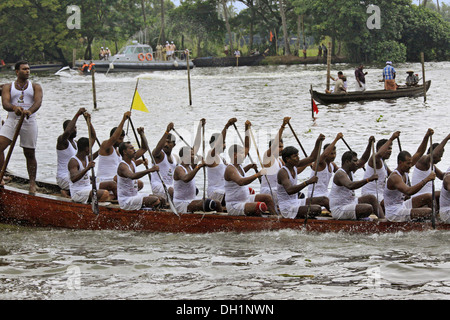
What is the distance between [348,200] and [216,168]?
2.18m

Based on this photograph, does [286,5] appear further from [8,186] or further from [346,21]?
[8,186]

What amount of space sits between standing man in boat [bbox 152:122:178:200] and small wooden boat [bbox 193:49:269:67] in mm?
42072

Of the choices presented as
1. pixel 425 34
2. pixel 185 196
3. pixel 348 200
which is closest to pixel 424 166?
pixel 348 200

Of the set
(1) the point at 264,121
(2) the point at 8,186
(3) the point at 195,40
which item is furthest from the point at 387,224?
(3) the point at 195,40

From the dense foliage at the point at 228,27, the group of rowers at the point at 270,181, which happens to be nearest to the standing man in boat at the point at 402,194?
the group of rowers at the point at 270,181

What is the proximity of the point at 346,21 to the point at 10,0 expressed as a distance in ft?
84.4

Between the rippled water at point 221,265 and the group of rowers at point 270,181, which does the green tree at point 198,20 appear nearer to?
the group of rowers at point 270,181

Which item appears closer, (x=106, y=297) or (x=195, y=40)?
(x=106, y=297)

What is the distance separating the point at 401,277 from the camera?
8.35 metres

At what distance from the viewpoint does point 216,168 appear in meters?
10.6

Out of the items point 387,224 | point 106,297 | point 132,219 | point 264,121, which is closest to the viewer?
point 106,297

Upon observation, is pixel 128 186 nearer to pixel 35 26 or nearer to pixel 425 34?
pixel 425 34

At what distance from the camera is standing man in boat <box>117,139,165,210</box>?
10.0 meters

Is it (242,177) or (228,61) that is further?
(228,61)
